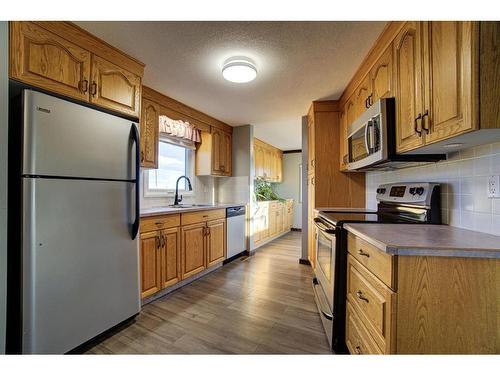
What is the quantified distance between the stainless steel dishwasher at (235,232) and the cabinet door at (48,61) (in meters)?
2.21

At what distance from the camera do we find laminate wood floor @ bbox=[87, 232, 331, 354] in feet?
4.92

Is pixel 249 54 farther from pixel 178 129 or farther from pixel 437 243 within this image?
pixel 437 243

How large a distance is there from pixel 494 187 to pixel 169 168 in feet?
10.1

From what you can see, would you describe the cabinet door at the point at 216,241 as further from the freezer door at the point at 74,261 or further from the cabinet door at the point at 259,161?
the cabinet door at the point at 259,161

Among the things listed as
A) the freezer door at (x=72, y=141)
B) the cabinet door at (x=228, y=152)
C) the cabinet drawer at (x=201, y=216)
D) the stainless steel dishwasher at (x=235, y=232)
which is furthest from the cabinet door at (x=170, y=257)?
the cabinet door at (x=228, y=152)

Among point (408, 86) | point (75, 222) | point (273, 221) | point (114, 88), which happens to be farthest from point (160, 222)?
point (273, 221)

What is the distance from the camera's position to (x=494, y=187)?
1051mm

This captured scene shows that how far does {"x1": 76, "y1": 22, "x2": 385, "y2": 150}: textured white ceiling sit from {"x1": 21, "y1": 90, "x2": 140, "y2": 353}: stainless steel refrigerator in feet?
2.03

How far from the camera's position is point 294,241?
479cm

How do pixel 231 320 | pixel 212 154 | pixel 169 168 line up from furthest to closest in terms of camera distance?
pixel 212 154
pixel 169 168
pixel 231 320

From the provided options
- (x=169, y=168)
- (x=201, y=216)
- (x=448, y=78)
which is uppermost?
(x=448, y=78)

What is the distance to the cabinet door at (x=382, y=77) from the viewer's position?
1471 millimetres

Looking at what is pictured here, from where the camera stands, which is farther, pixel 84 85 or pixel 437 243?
pixel 84 85
